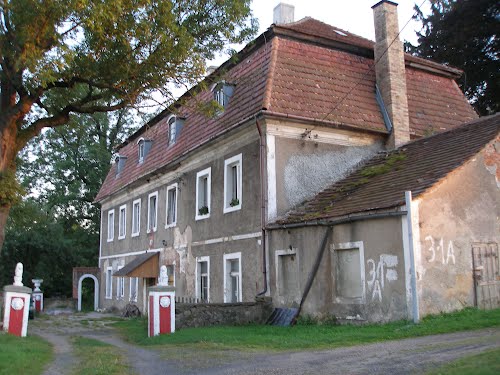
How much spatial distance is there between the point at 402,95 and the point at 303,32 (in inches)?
153

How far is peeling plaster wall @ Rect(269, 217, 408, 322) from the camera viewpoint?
1198 cm

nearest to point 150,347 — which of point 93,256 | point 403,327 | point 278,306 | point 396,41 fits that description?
point 278,306

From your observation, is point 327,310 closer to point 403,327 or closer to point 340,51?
point 403,327

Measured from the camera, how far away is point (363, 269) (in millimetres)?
12781

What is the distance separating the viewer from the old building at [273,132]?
16031mm

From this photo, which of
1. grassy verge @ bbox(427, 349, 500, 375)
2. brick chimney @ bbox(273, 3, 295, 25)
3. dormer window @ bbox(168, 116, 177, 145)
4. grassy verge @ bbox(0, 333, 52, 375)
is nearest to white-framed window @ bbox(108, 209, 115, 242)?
dormer window @ bbox(168, 116, 177, 145)

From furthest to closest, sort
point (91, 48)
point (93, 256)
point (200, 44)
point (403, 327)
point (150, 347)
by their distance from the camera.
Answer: point (93, 256), point (200, 44), point (91, 48), point (150, 347), point (403, 327)

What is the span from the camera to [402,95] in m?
17.9

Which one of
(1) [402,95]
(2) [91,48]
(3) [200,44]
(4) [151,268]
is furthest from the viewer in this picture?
(4) [151,268]

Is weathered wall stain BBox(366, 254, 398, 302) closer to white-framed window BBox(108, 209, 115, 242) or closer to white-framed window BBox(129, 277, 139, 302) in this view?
white-framed window BBox(129, 277, 139, 302)

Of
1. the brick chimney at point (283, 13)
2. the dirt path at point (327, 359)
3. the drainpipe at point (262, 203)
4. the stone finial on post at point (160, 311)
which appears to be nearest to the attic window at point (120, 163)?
the brick chimney at point (283, 13)

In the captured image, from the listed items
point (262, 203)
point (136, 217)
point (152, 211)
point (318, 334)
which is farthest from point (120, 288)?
point (318, 334)

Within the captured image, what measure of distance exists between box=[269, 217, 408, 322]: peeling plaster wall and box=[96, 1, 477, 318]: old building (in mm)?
1634

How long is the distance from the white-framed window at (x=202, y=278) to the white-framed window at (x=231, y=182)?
2.35m
